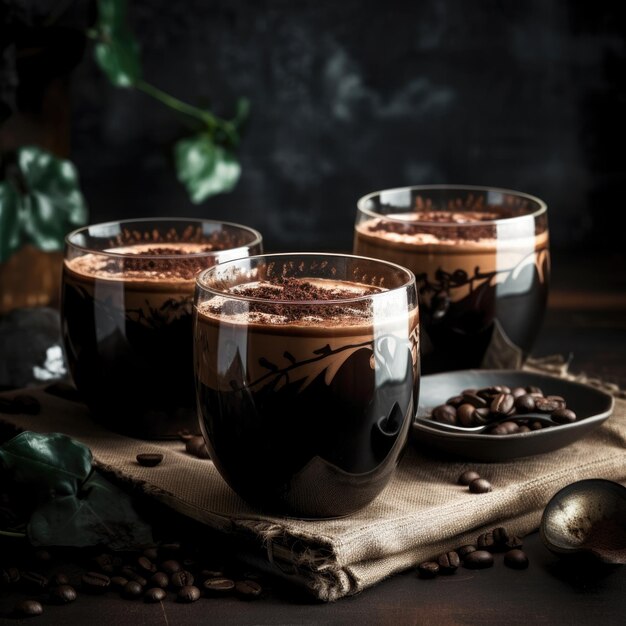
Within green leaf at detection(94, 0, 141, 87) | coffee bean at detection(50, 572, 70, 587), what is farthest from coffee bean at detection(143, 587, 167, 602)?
green leaf at detection(94, 0, 141, 87)

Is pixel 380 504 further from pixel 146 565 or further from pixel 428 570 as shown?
pixel 146 565

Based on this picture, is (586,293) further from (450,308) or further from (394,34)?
(450,308)

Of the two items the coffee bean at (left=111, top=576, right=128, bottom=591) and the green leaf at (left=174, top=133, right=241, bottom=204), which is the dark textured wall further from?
the coffee bean at (left=111, top=576, right=128, bottom=591)

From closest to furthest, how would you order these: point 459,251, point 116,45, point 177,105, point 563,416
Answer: point 563,416, point 459,251, point 116,45, point 177,105

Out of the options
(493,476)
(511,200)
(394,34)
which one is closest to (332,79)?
(394,34)

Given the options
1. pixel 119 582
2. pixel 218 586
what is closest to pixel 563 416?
pixel 218 586
